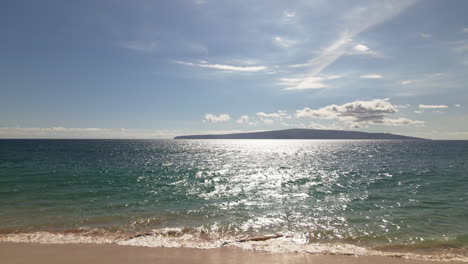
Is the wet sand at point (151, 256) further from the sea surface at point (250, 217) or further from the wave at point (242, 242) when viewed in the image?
the sea surface at point (250, 217)

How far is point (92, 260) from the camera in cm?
974

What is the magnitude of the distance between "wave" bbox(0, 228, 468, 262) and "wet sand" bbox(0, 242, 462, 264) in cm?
53

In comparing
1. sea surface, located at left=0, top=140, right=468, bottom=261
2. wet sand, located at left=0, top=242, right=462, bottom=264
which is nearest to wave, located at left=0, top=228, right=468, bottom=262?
sea surface, located at left=0, top=140, right=468, bottom=261

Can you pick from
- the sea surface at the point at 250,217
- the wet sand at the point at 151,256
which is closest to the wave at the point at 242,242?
the sea surface at the point at 250,217

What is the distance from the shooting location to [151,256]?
1016 cm

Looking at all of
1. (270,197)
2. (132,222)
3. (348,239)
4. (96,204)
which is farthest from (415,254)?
(96,204)

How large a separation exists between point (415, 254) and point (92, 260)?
14.3 m

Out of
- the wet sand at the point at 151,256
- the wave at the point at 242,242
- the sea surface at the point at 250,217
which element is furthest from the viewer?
the sea surface at the point at 250,217

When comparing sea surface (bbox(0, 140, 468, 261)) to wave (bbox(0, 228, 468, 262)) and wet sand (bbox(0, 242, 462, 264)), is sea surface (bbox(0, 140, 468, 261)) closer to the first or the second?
wave (bbox(0, 228, 468, 262))

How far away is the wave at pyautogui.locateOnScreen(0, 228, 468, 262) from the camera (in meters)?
10.9

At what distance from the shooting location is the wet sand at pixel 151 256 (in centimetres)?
975

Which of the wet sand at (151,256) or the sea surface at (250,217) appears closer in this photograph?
the wet sand at (151,256)

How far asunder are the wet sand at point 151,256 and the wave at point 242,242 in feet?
1.73

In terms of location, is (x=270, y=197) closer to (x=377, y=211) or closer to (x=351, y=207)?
(x=351, y=207)
